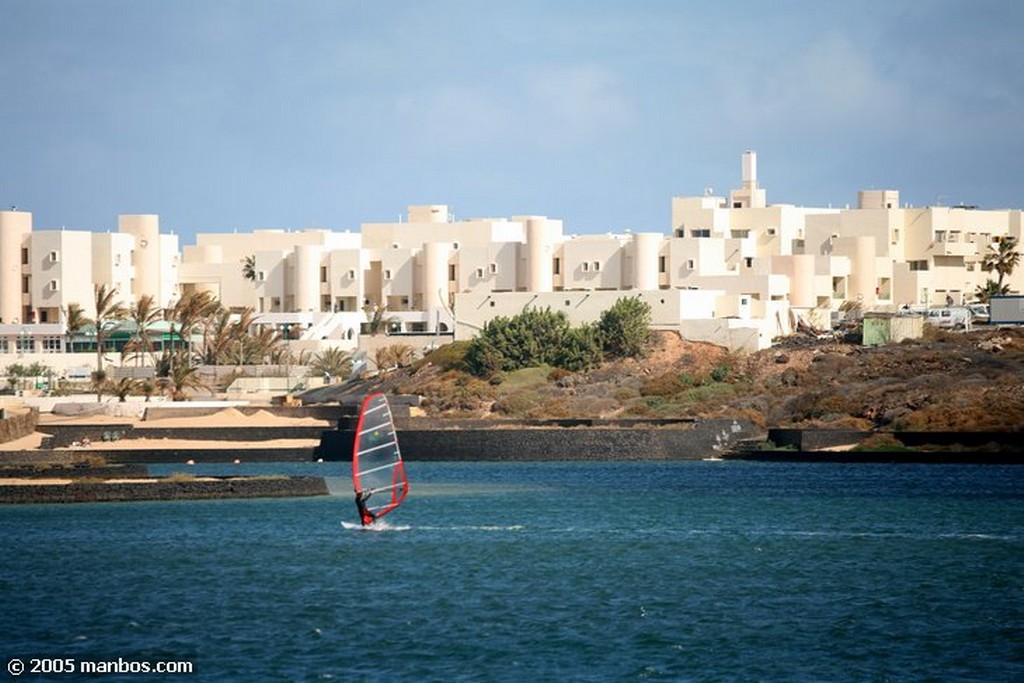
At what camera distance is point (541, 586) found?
37125 millimetres

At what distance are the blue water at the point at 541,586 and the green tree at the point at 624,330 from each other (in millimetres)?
33528

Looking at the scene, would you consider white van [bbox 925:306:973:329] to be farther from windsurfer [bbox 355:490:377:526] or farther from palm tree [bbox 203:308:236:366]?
windsurfer [bbox 355:490:377:526]

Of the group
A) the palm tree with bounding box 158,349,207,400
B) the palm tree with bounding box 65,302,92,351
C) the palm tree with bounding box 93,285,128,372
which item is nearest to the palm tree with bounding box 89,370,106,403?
the palm tree with bounding box 158,349,207,400

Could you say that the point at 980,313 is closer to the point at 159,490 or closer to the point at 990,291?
the point at 990,291

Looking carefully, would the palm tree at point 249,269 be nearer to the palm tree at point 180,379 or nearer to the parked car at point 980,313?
the palm tree at point 180,379

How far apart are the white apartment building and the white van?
730 cm

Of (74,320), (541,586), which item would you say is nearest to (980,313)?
(74,320)

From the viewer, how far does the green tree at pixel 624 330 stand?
92250 mm

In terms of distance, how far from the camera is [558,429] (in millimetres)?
72062

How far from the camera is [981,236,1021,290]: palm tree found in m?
108

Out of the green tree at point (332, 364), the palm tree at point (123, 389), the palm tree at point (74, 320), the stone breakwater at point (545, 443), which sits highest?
the palm tree at point (74, 320)

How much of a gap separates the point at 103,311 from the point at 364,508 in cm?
7486

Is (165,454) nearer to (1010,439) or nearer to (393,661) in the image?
(1010,439)

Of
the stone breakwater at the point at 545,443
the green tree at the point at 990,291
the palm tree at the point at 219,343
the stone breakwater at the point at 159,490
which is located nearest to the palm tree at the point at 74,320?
the palm tree at the point at 219,343
